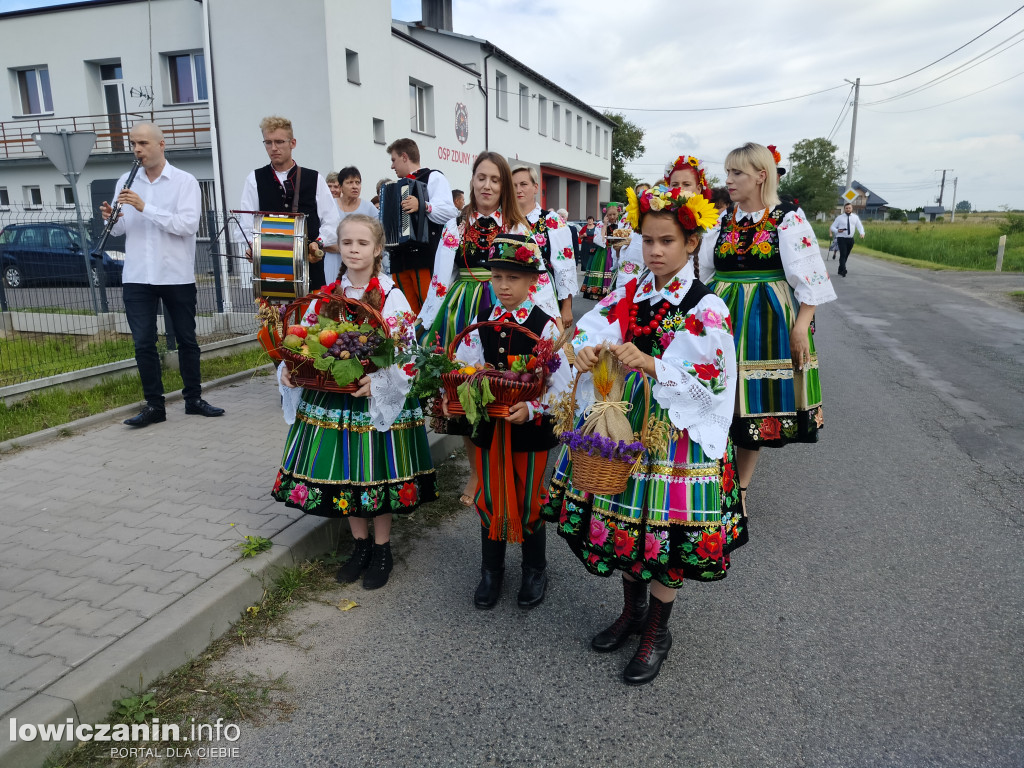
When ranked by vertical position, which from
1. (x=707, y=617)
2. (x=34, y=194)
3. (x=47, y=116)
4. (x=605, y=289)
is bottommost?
(x=707, y=617)

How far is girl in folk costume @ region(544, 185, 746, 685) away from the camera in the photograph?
282 cm

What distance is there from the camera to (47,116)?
913 inches

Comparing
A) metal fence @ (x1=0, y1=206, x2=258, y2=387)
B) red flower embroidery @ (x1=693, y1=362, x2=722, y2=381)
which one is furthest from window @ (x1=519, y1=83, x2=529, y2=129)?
red flower embroidery @ (x1=693, y1=362, x2=722, y2=381)

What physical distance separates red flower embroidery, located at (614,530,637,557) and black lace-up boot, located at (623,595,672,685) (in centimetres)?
36

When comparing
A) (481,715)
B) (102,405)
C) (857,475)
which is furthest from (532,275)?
(102,405)

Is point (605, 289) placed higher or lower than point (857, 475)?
higher

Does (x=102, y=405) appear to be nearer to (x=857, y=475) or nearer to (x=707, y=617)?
(x=707, y=617)

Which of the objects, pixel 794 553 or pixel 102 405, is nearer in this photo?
pixel 794 553

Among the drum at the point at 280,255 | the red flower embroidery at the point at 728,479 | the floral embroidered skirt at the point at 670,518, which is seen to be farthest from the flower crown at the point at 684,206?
the drum at the point at 280,255

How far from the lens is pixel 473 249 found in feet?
14.7

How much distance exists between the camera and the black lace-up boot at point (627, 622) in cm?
324

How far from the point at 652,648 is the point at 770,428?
1826mm

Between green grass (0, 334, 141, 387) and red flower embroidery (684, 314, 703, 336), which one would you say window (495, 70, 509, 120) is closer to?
green grass (0, 334, 141, 387)

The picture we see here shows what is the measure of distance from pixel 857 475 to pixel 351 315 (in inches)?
160
